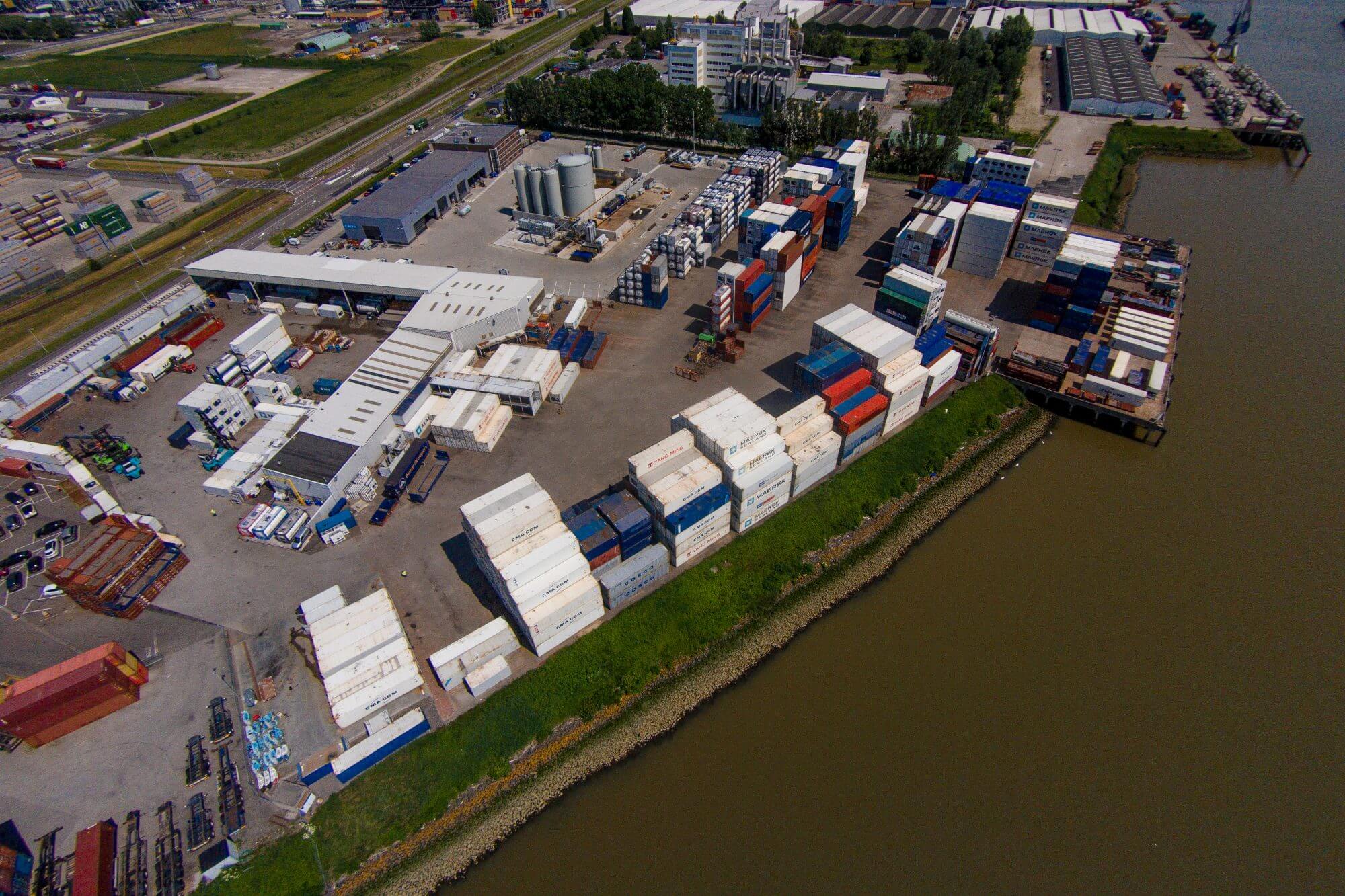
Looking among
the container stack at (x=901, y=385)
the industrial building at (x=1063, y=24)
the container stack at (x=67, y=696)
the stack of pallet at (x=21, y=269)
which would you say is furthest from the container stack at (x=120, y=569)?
the industrial building at (x=1063, y=24)

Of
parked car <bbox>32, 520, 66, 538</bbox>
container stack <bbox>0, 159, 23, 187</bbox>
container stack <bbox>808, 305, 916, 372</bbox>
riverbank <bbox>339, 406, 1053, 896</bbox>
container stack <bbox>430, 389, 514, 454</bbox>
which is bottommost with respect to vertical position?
riverbank <bbox>339, 406, 1053, 896</bbox>

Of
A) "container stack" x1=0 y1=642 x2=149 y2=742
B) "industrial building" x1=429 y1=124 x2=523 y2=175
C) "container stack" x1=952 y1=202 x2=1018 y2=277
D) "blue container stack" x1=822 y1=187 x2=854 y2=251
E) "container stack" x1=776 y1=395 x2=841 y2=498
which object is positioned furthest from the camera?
"industrial building" x1=429 y1=124 x2=523 y2=175

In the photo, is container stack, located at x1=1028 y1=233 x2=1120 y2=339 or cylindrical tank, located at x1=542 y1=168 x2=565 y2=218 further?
cylindrical tank, located at x1=542 y1=168 x2=565 y2=218

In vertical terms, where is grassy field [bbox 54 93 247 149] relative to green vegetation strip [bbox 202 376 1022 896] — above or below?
above

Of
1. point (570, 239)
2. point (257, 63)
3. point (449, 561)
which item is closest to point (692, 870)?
point (449, 561)

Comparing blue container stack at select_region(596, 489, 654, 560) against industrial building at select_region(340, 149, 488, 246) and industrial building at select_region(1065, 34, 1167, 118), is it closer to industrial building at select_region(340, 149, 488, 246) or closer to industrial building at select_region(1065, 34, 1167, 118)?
industrial building at select_region(340, 149, 488, 246)

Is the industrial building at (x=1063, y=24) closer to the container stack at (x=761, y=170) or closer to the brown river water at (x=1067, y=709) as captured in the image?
the container stack at (x=761, y=170)

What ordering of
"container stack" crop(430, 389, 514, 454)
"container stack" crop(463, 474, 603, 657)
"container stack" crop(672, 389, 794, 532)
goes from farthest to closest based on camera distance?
"container stack" crop(430, 389, 514, 454), "container stack" crop(672, 389, 794, 532), "container stack" crop(463, 474, 603, 657)

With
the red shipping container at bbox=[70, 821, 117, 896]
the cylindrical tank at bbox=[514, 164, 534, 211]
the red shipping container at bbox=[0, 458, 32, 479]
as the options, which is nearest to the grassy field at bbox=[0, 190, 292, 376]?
the red shipping container at bbox=[0, 458, 32, 479]

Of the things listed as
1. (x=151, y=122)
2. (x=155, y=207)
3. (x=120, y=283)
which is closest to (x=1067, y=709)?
(x=120, y=283)
